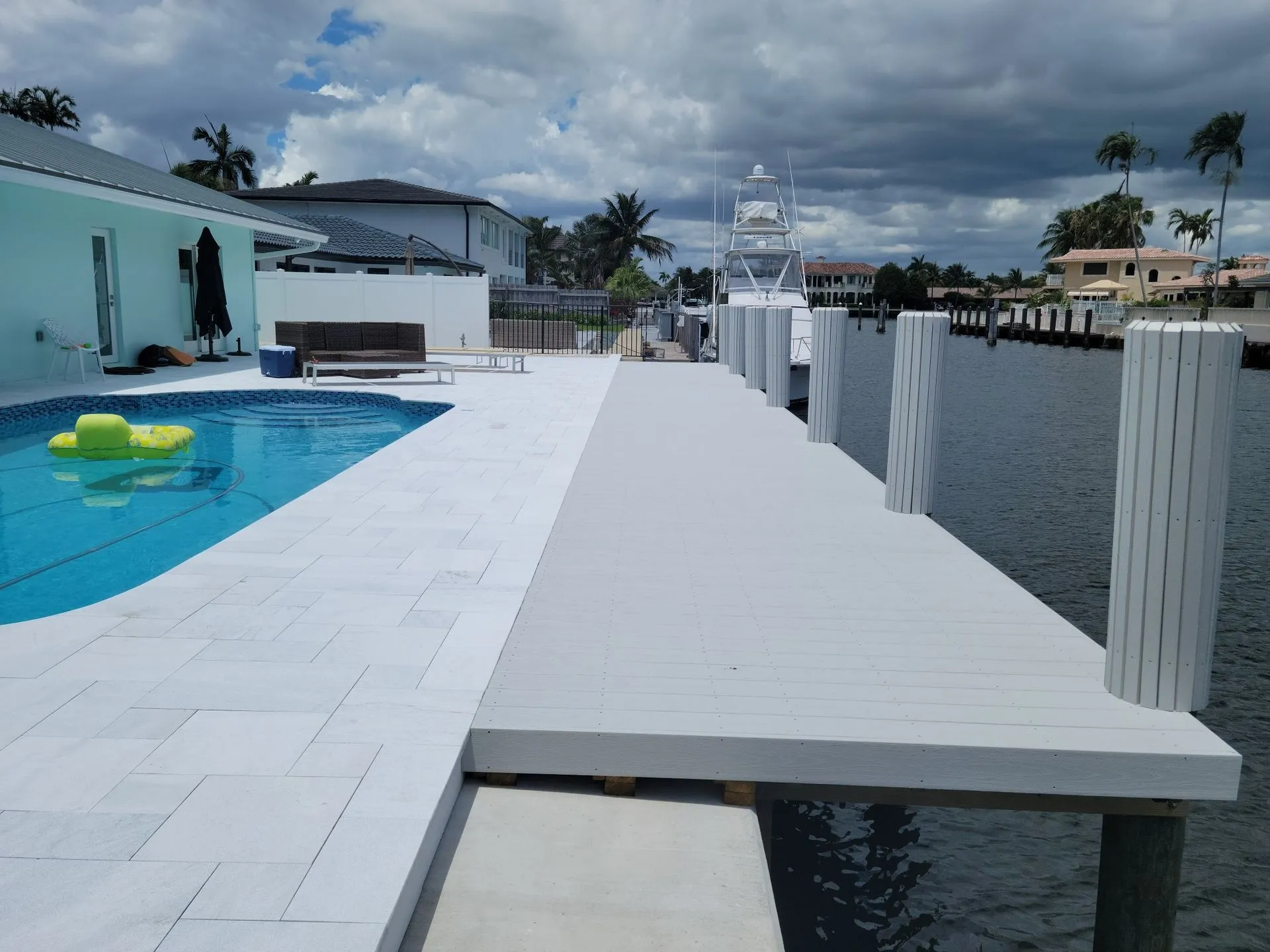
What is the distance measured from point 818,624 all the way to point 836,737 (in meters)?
1.19

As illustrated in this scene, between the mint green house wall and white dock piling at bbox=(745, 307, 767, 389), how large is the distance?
954 centimetres

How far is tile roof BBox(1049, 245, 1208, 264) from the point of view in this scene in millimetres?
81812

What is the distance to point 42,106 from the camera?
2090 inches

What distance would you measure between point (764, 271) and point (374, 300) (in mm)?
9871

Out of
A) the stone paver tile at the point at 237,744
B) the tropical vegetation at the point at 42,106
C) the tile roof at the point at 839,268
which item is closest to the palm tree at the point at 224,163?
the tropical vegetation at the point at 42,106

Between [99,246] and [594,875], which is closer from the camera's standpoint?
[594,875]

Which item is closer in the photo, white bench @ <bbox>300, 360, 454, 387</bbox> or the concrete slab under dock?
the concrete slab under dock

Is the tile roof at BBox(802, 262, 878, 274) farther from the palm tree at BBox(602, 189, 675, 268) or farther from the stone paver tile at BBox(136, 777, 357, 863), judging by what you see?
the stone paver tile at BBox(136, 777, 357, 863)

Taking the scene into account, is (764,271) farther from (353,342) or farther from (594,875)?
(594,875)

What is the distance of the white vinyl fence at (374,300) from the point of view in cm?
2358

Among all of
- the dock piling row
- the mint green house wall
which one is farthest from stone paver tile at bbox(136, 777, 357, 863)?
the mint green house wall

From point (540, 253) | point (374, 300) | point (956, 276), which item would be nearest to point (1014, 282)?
point (956, 276)

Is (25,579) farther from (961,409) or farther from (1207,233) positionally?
(1207,233)

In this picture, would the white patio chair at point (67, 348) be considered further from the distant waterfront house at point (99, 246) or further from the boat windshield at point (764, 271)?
the boat windshield at point (764, 271)
